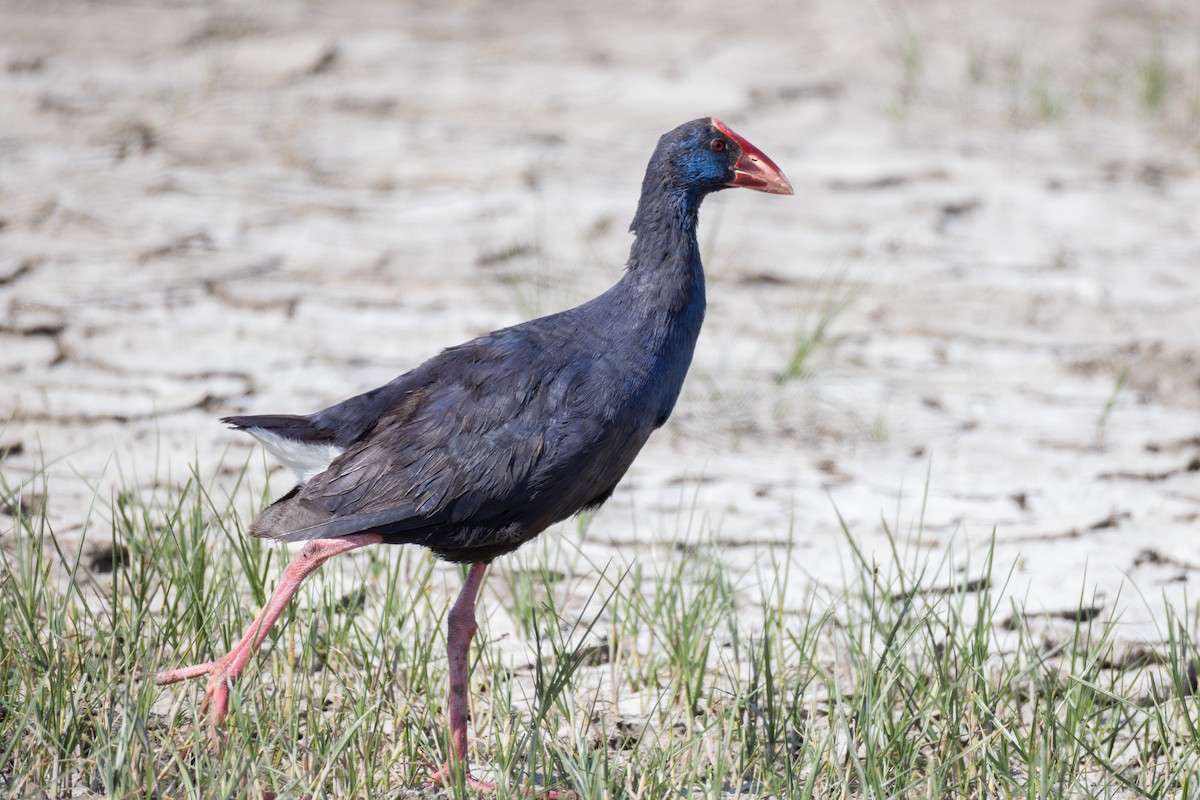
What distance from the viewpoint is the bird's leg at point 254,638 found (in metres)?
2.97

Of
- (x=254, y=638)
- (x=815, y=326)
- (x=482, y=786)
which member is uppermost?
(x=815, y=326)

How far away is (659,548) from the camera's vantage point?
4355 mm

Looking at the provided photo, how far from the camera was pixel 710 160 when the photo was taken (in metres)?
3.42

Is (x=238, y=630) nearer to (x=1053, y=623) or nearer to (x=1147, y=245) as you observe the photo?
(x=1053, y=623)

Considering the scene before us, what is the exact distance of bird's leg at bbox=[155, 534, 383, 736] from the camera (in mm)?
2973

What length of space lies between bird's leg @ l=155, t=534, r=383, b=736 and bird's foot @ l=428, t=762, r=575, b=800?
0.47 metres

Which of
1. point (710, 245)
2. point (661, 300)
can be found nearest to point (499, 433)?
point (661, 300)

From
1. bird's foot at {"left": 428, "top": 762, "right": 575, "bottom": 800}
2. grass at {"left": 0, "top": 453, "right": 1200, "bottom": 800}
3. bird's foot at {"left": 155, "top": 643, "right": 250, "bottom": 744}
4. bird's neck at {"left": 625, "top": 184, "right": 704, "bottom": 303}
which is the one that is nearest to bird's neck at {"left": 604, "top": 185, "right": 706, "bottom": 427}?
bird's neck at {"left": 625, "top": 184, "right": 704, "bottom": 303}

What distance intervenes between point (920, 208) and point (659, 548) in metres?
2.96

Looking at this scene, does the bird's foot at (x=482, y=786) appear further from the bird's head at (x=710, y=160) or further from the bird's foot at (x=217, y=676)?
the bird's head at (x=710, y=160)

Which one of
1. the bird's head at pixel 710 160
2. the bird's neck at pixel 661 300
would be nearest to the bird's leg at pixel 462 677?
the bird's neck at pixel 661 300

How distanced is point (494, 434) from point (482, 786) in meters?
0.77

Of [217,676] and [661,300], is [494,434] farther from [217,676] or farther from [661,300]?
[217,676]

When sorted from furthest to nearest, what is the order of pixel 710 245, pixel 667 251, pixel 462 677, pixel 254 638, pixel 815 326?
1. pixel 815 326
2. pixel 710 245
3. pixel 667 251
4. pixel 462 677
5. pixel 254 638
